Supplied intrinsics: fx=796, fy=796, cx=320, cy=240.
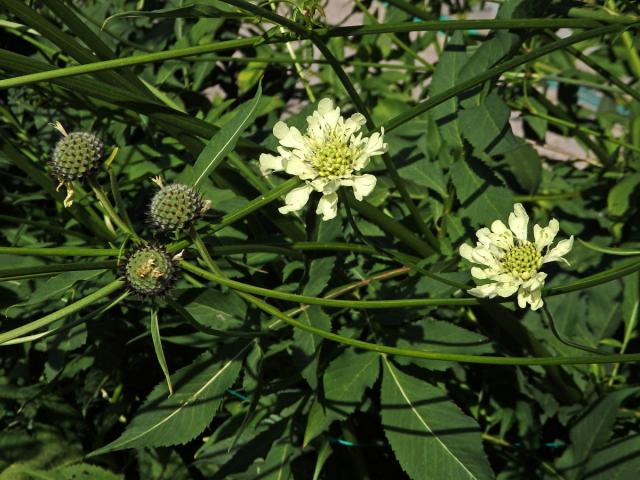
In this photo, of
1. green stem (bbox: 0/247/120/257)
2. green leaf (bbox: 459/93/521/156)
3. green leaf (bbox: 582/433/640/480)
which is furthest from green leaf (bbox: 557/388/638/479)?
green stem (bbox: 0/247/120/257)

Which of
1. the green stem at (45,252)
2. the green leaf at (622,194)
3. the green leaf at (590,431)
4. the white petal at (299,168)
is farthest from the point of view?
the green leaf at (622,194)

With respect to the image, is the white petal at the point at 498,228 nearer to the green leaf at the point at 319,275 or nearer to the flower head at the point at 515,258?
the flower head at the point at 515,258

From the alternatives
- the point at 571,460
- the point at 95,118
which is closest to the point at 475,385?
the point at 571,460

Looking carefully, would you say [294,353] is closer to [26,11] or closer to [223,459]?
[223,459]

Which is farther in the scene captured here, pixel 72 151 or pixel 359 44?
pixel 359 44

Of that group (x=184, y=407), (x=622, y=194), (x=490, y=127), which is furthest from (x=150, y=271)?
(x=622, y=194)

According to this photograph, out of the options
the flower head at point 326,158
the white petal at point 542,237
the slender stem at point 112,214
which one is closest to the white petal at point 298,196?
the flower head at point 326,158
